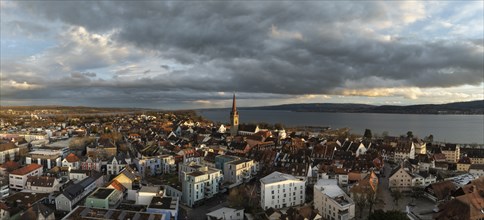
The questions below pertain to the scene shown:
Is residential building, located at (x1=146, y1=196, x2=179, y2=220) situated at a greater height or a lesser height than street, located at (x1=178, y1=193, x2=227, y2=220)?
greater

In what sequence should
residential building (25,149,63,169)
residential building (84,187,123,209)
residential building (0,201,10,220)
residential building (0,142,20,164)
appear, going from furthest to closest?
residential building (0,142,20,164), residential building (25,149,63,169), residential building (84,187,123,209), residential building (0,201,10,220)

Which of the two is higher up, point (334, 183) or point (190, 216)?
point (334, 183)

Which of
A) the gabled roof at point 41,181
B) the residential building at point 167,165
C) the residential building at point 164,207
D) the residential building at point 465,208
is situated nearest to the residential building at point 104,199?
the residential building at point 164,207

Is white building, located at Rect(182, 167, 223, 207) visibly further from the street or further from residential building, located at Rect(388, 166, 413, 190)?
residential building, located at Rect(388, 166, 413, 190)

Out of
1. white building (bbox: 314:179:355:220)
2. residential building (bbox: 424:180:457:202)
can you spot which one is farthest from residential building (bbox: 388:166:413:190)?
white building (bbox: 314:179:355:220)

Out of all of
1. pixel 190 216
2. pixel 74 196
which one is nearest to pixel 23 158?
pixel 74 196

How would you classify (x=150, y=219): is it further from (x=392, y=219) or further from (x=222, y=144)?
(x=222, y=144)

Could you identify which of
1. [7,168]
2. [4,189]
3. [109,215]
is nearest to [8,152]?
[7,168]
